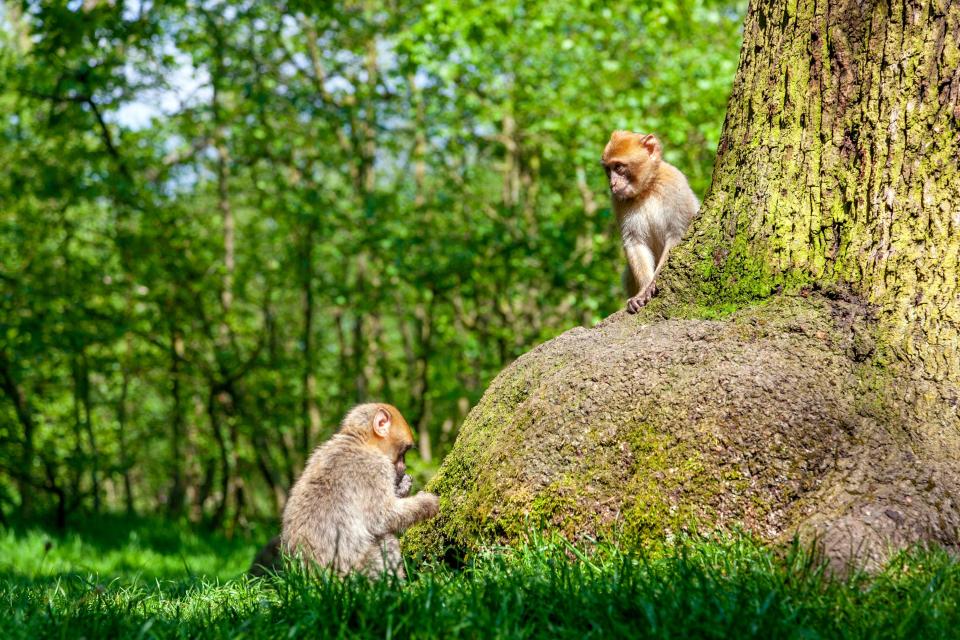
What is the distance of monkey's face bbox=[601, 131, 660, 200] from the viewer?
21.5 feet

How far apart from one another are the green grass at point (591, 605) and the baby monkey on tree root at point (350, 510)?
647 mm

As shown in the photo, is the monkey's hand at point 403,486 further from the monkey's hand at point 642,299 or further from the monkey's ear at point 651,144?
the monkey's ear at point 651,144

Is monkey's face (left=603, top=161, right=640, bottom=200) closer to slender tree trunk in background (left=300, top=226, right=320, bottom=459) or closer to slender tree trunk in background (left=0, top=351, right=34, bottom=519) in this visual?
slender tree trunk in background (left=300, top=226, right=320, bottom=459)

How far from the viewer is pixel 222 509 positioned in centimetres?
1476

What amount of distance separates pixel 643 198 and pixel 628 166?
0.25 meters

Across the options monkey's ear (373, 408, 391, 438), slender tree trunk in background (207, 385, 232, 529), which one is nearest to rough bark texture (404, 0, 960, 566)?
monkey's ear (373, 408, 391, 438)

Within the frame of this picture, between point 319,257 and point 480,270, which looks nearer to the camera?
point 480,270

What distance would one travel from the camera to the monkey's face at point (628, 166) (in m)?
6.55

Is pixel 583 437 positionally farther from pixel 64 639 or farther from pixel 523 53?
pixel 523 53

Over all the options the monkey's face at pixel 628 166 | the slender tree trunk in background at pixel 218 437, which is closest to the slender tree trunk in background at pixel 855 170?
the monkey's face at pixel 628 166

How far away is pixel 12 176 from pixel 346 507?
10365mm

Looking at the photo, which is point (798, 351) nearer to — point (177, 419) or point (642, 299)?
point (642, 299)

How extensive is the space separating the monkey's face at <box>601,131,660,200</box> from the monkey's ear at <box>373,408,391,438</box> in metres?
2.60

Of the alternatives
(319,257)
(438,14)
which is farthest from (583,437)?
(319,257)
